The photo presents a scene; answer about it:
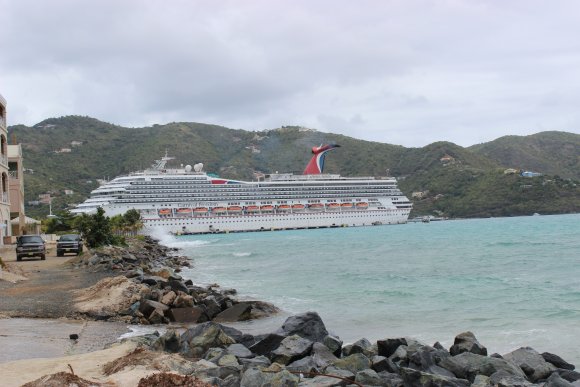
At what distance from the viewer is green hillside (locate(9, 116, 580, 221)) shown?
108125 millimetres

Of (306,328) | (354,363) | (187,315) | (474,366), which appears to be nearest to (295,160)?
(187,315)

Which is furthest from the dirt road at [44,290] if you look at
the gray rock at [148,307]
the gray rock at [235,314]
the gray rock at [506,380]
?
the gray rock at [506,380]

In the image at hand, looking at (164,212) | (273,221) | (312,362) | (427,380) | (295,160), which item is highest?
(295,160)

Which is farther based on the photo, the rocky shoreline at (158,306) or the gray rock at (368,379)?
the rocky shoreline at (158,306)

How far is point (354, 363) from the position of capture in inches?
270

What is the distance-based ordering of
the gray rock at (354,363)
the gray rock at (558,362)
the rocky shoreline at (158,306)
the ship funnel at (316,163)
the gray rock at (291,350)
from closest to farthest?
the gray rock at (354,363), the gray rock at (291,350), the gray rock at (558,362), the rocky shoreline at (158,306), the ship funnel at (316,163)

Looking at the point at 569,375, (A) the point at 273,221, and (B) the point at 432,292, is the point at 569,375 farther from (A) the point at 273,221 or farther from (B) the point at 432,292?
(A) the point at 273,221

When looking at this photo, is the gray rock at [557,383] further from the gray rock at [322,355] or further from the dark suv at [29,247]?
the dark suv at [29,247]

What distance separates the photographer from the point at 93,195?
83000 millimetres

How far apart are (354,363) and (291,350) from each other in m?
0.82

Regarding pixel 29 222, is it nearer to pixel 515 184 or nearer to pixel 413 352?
pixel 413 352

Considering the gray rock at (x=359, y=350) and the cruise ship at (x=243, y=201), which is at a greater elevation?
the cruise ship at (x=243, y=201)

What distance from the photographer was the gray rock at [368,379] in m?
6.20

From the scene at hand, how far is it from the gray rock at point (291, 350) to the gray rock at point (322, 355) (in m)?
0.09
